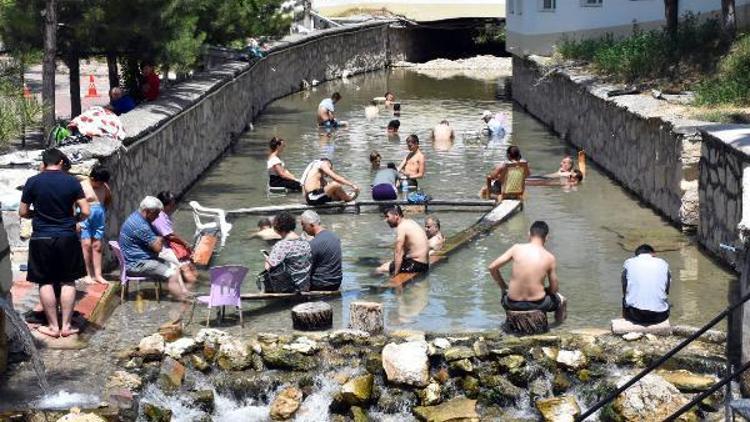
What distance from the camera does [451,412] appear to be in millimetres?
13336

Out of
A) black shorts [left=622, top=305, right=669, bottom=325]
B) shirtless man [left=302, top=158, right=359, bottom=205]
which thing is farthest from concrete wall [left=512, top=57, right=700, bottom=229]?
black shorts [left=622, top=305, right=669, bottom=325]

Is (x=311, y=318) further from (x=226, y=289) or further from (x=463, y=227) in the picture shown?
(x=463, y=227)

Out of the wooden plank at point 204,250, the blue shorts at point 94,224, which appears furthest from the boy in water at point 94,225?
the wooden plank at point 204,250

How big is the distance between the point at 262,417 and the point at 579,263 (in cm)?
618

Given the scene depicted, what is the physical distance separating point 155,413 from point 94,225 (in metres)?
3.41

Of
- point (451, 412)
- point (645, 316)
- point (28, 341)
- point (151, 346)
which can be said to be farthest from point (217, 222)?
point (28, 341)

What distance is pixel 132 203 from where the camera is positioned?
19.0 meters

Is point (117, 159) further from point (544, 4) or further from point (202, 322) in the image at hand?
point (544, 4)

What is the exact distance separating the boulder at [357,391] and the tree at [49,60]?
858cm

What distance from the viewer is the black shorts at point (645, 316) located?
14.2 metres

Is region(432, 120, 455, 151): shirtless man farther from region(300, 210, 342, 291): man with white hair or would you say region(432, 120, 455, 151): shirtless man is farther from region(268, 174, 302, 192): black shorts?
region(300, 210, 342, 291): man with white hair

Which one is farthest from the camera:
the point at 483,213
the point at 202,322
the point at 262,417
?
the point at 483,213

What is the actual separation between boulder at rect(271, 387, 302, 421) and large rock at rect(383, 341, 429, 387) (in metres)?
0.97

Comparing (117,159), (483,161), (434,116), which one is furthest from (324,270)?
(434,116)
